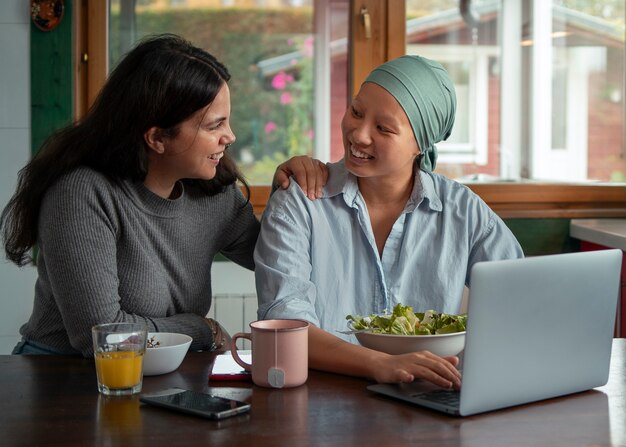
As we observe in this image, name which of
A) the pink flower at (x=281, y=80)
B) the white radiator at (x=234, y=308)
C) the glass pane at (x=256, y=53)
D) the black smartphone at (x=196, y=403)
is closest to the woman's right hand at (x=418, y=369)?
the black smartphone at (x=196, y=403)

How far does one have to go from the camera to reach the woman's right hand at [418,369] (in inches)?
52.9

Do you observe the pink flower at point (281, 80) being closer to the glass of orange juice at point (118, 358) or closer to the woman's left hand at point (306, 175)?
the woman's left hand at point (306, 175)

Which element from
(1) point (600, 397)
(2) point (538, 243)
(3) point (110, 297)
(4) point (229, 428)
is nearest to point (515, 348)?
(1) point (600, 397)

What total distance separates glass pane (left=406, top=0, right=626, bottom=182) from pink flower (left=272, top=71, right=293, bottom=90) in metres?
0.54

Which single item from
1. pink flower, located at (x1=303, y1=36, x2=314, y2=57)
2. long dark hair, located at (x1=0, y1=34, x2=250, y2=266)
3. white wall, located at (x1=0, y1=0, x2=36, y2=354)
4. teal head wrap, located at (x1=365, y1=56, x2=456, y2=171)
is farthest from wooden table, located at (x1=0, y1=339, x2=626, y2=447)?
pink flower, located at (x1=303, y1=36, x2=314, y2=57)

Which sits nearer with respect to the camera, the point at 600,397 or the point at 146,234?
the point at 600,397

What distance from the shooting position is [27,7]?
3.00m

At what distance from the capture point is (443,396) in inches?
51.6

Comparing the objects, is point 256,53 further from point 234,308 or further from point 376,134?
point 376,134

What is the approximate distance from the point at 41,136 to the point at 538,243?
184 centimetres

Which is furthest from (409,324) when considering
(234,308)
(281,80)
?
(281,80)

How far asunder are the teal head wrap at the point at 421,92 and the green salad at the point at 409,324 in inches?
20.3

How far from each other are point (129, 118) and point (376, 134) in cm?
53

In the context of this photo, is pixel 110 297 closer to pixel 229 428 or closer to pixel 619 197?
pixel 229 428
